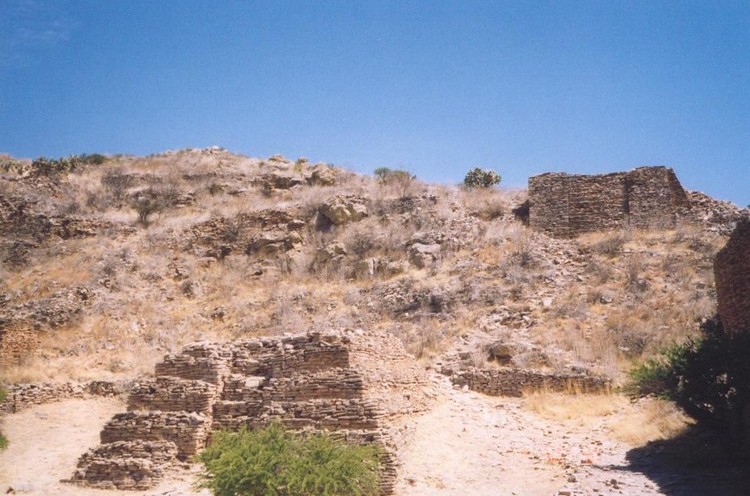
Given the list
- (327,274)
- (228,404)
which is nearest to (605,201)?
(327,274)

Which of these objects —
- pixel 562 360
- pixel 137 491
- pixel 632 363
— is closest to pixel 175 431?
pixel 137 491

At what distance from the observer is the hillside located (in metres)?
18.3

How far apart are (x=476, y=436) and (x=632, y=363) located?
6118 mm

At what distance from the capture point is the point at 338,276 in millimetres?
25344

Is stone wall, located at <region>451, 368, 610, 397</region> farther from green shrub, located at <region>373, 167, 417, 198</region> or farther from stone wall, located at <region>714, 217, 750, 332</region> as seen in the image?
green shrub, located at <region>373, 167, 417, 198</region>

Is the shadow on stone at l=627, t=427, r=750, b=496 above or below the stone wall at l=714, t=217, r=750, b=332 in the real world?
below

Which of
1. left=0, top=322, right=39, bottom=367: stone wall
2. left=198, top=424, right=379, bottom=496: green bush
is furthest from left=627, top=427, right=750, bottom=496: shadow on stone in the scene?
left=0, top=322, right=39, bottom=367: stone wall

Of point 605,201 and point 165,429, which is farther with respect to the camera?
point 605,201

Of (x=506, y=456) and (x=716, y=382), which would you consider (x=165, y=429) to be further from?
(x=716, y=382)

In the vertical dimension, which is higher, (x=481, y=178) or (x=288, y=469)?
(x=481, y=178)

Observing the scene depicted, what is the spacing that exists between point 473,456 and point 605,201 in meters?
18.4

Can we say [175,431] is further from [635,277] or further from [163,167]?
[163,167]

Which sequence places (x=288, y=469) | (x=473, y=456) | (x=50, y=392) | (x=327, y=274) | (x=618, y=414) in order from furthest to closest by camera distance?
1. (x=327, y=274)
2. (x=50, y=392)
3. (x=618, y=414)
4. (x=473, y=456)
5. (x=288, y=469)

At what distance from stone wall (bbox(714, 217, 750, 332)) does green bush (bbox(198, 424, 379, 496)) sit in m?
6.74
